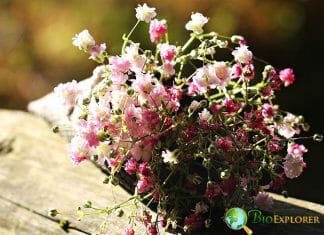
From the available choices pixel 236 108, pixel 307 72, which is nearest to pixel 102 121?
pixel 236 108

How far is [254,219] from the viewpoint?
1.20 m

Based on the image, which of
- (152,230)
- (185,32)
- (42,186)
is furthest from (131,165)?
(185,32)

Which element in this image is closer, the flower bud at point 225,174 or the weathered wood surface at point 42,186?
the flower bud at point 225,174

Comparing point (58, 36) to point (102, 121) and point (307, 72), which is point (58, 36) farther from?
point (102, 121)

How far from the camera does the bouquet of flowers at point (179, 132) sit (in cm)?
106

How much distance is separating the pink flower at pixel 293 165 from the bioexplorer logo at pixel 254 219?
12 centimetres

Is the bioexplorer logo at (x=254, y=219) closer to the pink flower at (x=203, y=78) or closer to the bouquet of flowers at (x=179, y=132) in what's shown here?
the bouquet of flowers at (x=179, y=132)

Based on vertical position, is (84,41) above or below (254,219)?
above

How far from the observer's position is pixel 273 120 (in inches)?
44.1

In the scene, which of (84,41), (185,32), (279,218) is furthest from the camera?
(185,32)

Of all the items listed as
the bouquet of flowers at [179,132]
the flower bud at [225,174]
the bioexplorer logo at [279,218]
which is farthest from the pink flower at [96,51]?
the bioexplorer logo at [279,218]

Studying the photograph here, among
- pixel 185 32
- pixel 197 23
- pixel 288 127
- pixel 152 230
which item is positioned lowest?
pixel 152 230

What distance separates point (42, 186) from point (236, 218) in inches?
22.9

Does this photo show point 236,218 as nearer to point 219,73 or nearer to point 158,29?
point 219,73
